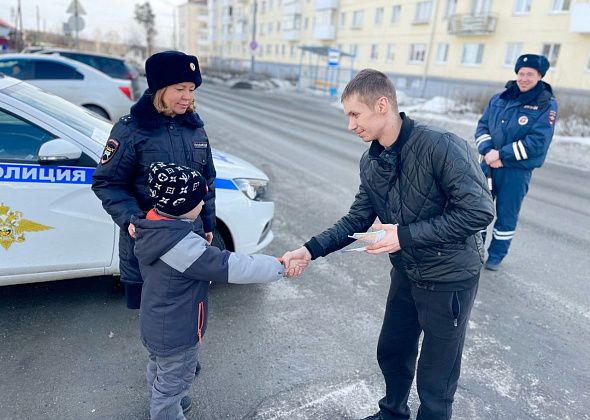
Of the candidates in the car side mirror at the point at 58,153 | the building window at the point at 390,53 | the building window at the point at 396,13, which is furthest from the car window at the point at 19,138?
the building window at the point at 396,13

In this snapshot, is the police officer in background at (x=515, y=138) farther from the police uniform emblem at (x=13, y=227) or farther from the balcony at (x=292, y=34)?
the balcony at (x=292, y=34)

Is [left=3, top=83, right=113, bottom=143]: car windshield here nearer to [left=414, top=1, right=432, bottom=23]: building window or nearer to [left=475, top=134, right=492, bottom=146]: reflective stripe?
[left=475, top=134, right=492, bottom=146]: reflective stripe

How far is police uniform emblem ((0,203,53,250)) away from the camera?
2.96 metres

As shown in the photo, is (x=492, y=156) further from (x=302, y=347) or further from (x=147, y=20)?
(x=147, y=20)

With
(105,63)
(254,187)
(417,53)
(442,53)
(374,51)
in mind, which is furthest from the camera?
(374,51)

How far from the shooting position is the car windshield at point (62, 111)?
3314 millimetres

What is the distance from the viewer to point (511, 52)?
27391mm

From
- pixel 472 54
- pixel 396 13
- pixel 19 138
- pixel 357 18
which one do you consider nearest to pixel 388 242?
pixel 19 138

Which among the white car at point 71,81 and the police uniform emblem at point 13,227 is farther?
the white car at point 71,81

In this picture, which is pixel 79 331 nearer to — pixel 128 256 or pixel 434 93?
pixel 128 256

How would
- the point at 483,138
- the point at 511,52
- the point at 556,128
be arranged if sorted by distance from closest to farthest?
the point at 483,138 < the point at 556,128 < the point at 511,52

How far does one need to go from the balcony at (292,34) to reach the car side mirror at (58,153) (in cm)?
5149

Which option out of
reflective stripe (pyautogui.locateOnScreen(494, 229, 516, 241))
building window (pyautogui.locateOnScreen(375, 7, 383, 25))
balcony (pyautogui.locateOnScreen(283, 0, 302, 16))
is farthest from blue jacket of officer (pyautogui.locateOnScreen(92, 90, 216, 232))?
balcony (pyautogui.locateOnScreen(283, 0, 302, 16))

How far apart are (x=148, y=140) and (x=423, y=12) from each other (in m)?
35.7
